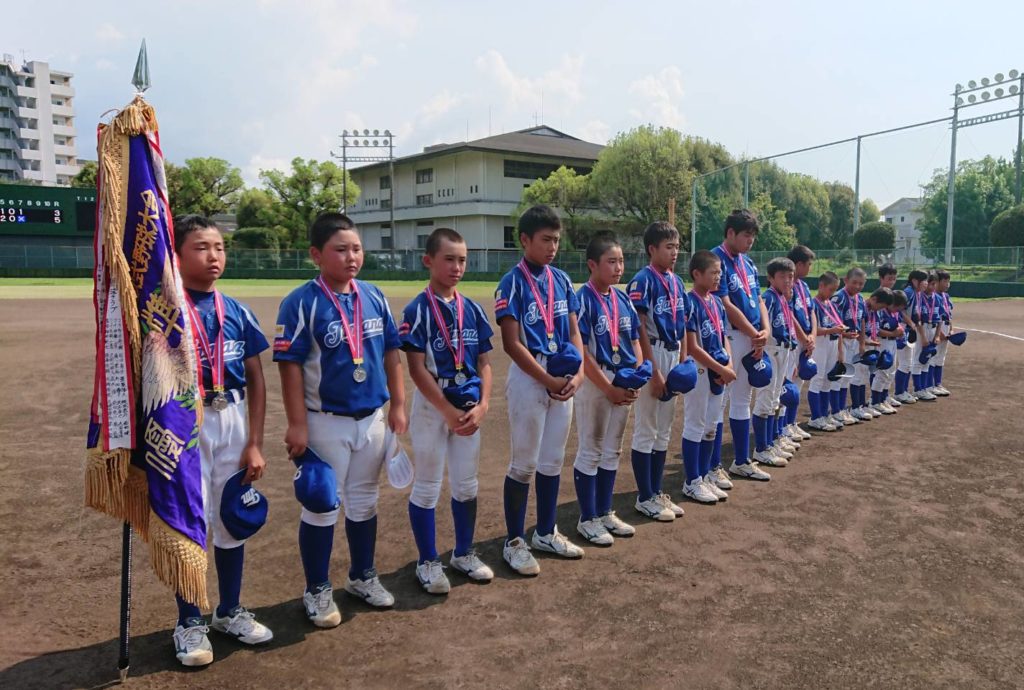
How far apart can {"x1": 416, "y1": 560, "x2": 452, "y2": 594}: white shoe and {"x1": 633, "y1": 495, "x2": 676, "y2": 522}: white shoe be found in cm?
189

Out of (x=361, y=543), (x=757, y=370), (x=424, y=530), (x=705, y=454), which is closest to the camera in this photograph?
(x=361, y=543)

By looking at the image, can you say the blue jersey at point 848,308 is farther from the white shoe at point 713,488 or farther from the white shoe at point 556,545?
the white shoe at point 556,545

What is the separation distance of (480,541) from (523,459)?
2.94 ft

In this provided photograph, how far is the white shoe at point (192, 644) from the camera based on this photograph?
3357 millimetres

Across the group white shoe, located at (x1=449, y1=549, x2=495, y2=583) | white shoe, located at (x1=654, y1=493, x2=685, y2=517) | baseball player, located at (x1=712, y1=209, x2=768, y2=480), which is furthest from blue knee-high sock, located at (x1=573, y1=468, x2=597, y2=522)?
baseball player, located at (x1=712, y1=209, x2=768, y2=480)

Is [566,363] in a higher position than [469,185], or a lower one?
lower

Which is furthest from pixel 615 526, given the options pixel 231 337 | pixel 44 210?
pixel 44 210

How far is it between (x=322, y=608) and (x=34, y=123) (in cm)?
9937

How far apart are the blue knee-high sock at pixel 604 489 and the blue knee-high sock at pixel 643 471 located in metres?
0.41

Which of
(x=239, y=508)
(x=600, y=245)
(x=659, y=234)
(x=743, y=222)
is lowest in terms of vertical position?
(x=239, y=508)

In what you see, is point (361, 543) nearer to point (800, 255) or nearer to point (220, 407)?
point (220, 407)

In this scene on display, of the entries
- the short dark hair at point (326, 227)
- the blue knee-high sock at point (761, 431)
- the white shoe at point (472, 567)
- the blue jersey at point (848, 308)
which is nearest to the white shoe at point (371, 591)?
the white shoe at point (472, 567)

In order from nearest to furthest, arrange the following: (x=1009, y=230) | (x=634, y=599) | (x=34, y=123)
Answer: (x=634, y=599) → (x=1009, y=230) → (x=34, y=123)

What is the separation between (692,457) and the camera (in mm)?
5969
